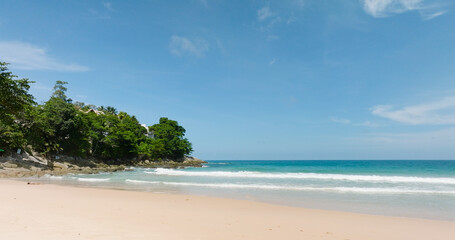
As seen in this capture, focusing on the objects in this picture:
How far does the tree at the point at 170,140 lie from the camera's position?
186 ft

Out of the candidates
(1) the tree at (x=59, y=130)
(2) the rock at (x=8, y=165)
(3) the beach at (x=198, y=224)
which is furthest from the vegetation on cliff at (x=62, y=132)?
(3) the beach at (x=198, y=224)

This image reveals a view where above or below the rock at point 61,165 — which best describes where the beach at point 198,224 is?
above

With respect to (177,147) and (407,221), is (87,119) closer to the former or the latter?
(177,147)

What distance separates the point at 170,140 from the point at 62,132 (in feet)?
89.1

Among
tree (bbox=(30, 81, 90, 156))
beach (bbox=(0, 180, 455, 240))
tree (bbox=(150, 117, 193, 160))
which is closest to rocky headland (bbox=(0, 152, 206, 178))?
tree (bbox=(30, 81, 90, 156))

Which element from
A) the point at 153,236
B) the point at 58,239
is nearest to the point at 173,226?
the point at 153,236

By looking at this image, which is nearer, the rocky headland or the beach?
the beach

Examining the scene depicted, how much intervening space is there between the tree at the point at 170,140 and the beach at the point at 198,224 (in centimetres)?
4744

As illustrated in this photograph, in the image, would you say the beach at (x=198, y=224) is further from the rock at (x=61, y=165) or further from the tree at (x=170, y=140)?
the tree at (x=170, y=140)

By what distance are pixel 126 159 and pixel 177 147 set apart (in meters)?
14.9

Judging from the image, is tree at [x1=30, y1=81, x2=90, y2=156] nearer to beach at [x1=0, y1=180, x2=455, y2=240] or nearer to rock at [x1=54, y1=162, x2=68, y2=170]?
rock at [x1=54, y1=162, x2=68, y2=170]

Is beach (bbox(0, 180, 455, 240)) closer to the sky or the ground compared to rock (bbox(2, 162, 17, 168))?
closer to the sky

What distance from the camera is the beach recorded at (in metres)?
4.88

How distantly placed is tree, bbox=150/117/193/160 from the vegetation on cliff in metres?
1.29
